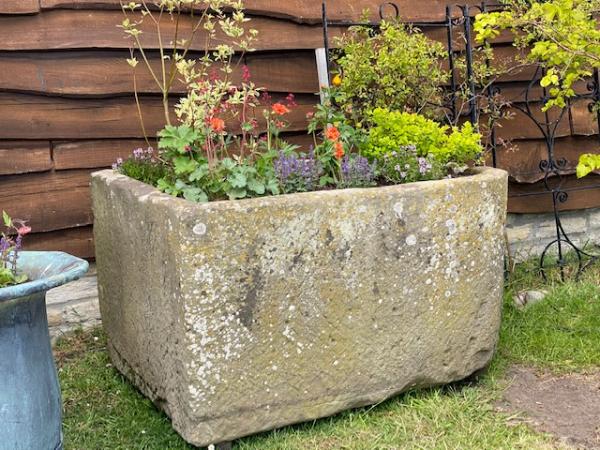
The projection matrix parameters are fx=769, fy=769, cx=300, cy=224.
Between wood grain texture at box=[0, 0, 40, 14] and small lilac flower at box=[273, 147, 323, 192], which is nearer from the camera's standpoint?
small lilac flower at box=[273, 147, 323, 192]

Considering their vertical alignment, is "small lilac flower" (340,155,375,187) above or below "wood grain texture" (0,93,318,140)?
below

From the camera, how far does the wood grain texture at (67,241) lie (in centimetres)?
350

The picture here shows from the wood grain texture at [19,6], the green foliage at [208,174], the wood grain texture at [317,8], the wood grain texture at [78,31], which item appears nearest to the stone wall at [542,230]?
the wood grain texture at [317,8]

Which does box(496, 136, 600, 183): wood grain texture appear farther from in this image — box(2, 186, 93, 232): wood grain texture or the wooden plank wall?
box(2, 186, 93, 232): wood grain texture

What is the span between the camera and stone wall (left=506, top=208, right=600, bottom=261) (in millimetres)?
4574

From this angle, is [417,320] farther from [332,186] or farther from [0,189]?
[0,189]

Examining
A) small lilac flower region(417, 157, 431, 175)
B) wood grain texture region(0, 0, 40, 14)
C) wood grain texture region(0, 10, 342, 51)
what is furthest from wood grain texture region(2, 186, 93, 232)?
small lilac flower region(417, 157, 431, 175)

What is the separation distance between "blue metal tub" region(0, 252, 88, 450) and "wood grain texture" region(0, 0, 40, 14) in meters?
1.49

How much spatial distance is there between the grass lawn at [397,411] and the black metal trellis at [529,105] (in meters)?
0.80

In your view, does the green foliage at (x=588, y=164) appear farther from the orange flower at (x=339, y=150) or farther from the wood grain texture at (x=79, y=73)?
the wood grain texture at (x=79, y=73)

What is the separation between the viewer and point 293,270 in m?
2.57

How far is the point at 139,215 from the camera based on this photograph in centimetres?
269

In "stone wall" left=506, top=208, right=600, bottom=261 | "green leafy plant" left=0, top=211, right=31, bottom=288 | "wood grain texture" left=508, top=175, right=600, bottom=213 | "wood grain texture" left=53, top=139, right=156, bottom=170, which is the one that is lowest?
"stone wall" left=506, top=208, right=600, bottom=261

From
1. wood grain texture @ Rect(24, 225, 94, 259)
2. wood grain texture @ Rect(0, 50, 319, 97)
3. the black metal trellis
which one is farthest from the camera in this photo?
the black metal trellis
